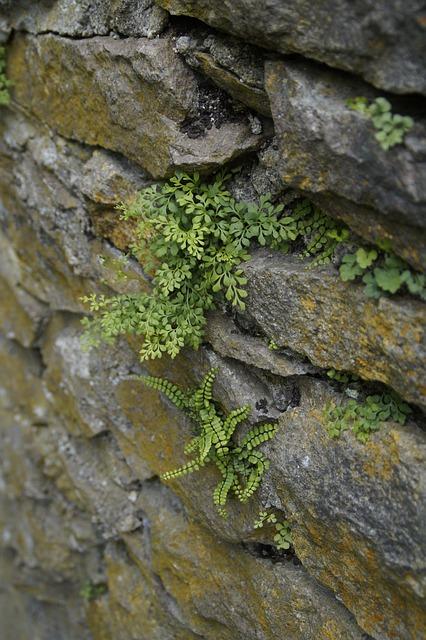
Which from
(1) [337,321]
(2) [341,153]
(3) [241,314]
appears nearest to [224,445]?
(3) [241,314]

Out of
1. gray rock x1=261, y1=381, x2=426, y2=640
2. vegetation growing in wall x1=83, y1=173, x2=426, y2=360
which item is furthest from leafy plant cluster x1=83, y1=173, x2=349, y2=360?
gray rock x1=261, y1=381, x2=426, y2=640

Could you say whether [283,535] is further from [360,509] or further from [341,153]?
[341,153]

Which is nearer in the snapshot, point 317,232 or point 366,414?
point 366,414

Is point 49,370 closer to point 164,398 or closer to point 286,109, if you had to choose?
point 164,398

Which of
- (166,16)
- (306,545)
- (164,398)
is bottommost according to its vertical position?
(164,398)

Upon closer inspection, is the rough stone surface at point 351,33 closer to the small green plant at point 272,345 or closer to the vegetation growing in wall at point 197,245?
the vegetation growing in wall at point 197,245

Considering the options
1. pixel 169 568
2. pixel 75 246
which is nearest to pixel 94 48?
pixel 75 246

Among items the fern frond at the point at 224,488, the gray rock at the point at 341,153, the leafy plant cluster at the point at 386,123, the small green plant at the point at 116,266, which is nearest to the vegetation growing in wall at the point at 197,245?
the gray rock at the point at 341,153
